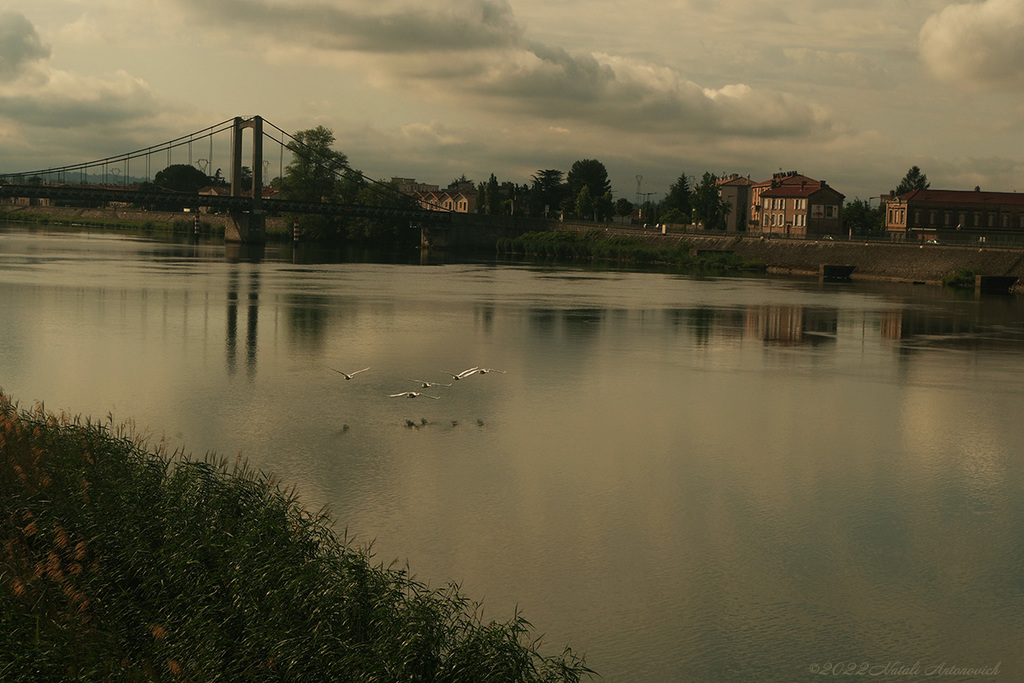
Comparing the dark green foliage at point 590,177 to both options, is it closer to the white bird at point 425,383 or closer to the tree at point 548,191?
the tree at point 548,191

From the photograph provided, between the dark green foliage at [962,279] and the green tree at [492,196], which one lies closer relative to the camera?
the dark green foliage at [962,279]

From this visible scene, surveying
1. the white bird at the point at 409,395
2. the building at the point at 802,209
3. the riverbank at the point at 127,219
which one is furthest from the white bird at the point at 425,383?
the riverbank at the point at 127,219

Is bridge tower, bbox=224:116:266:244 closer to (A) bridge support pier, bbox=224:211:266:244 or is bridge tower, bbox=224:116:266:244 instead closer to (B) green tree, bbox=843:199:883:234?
(A) bridge support pier, bbox=224:211:266:244

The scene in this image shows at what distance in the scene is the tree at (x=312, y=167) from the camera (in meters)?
129

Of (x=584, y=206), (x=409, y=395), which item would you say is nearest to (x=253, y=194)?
(x=584, y=206)

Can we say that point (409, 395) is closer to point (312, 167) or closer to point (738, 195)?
point (312, 167)

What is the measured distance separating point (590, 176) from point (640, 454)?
149152mm

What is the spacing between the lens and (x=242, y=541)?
9.65 meters

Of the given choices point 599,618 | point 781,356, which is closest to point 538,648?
point 599,618

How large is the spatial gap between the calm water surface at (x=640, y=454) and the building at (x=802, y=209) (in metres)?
74.6

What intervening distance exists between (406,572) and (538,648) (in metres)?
1.78

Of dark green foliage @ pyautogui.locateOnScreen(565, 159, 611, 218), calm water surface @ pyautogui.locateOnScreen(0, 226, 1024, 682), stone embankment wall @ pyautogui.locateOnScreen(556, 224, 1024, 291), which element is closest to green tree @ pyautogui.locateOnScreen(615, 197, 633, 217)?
dark green foliage @ pyautogui.locateOnScreen(565, 159, 611, 218)

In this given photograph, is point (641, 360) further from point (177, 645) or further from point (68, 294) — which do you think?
point (68, 294)

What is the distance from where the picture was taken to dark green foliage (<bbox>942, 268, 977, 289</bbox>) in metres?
67.6
